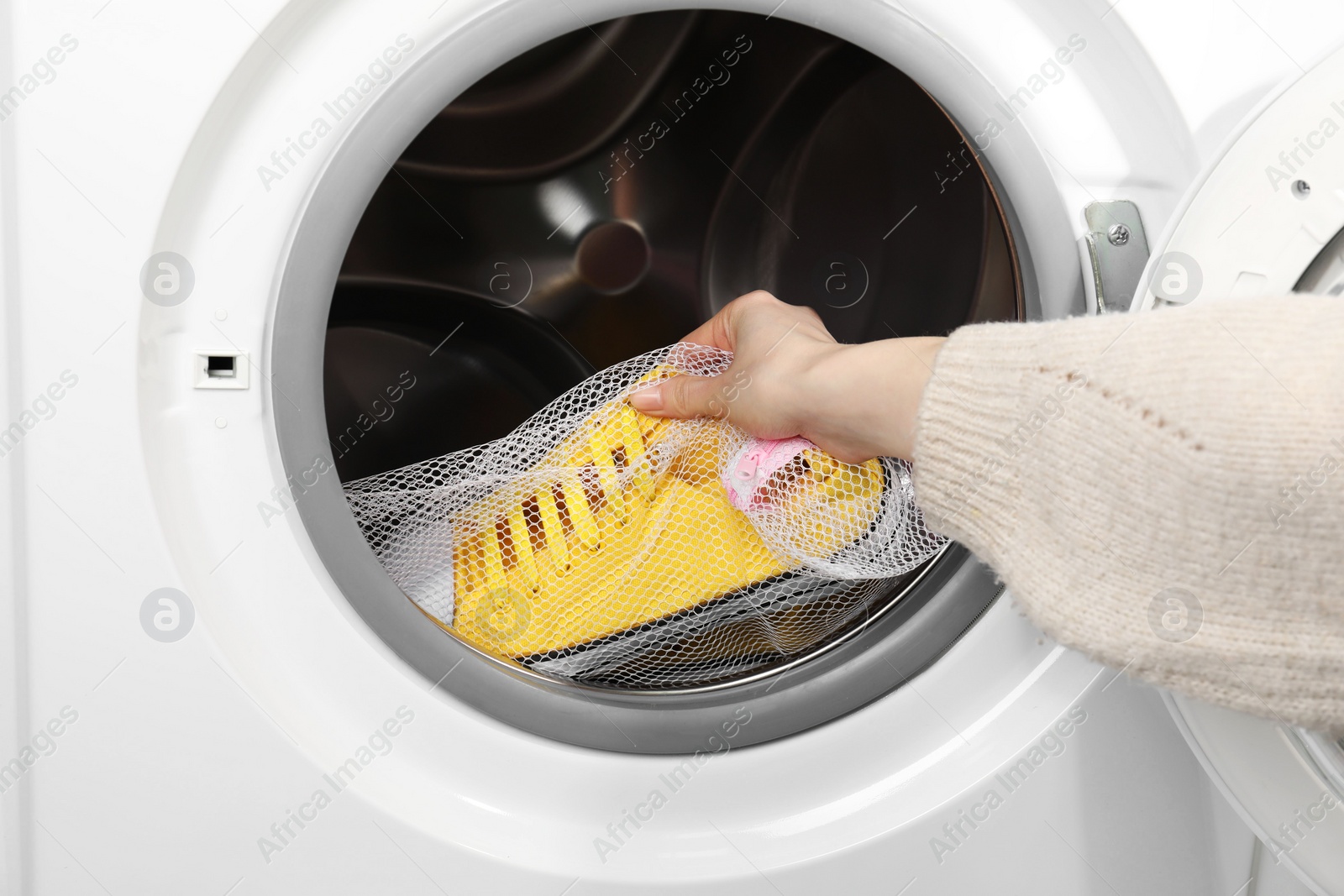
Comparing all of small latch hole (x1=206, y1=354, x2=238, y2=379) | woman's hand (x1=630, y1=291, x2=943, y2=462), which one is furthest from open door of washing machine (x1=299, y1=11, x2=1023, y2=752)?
small latch hole (x1=206, y1=354, x2=238, y2=379)

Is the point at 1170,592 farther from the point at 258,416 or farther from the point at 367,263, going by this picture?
the point at 367,263

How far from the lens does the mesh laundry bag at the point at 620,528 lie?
631 mm

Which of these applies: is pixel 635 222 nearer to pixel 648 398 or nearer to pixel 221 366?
pixel 648 398

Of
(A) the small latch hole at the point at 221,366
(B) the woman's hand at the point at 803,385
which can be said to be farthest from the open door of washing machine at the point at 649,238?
(A) the small latch hole at the point at 221,366

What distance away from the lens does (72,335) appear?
0.49 meters

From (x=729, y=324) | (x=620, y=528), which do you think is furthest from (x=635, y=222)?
(x=620, y=528)

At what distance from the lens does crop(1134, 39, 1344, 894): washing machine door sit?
1.63ft

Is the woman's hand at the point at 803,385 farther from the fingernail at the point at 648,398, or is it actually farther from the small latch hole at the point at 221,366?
the small latch hole at the point at 221,366

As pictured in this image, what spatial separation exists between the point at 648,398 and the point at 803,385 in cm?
15

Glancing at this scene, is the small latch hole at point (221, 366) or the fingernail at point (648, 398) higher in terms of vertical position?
the fingernail at point (648, 398)

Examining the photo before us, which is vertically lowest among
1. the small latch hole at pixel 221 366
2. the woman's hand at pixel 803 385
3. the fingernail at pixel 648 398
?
the small latch hole at pixel 221 366

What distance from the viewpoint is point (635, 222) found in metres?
1.03

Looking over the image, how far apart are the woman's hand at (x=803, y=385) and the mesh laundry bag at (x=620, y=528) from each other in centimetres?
2

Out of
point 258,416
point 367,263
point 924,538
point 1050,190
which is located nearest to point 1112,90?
point 1050,190
